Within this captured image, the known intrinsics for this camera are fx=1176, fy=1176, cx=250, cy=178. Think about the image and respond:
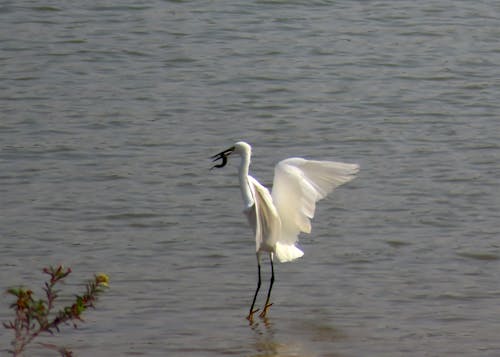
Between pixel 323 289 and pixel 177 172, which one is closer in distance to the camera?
pixel 323 289

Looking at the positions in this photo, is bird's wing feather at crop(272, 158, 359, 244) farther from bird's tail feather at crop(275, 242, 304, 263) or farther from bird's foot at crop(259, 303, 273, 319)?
bird's foot at crop(259, 303, 273, 319)

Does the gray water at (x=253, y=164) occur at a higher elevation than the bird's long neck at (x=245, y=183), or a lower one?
lower

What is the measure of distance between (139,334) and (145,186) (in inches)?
121

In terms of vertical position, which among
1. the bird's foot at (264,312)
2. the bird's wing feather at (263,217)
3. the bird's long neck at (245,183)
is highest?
the bird's long neck at (245,183)

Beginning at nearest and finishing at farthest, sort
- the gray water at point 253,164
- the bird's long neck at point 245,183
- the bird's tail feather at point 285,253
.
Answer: the gray water at point 253,164 → the bird's long neck at point 245,183 → the bird's tail feather at point 285,253

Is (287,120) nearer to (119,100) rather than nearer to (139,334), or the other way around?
(119,100)

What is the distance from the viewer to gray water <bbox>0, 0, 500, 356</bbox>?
21.0 feet

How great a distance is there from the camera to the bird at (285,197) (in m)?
6.44

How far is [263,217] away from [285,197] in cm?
17

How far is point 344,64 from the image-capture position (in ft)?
42.0

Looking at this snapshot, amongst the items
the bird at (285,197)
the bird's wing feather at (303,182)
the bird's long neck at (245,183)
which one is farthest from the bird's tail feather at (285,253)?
the bird's long neck at (245,183)

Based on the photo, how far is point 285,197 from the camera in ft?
21.5

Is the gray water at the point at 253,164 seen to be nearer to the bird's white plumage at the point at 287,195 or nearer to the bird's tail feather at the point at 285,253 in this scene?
the bird's tail feather at the point at 285,253

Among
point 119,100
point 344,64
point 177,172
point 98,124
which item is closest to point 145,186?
point 177,172
